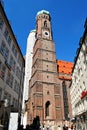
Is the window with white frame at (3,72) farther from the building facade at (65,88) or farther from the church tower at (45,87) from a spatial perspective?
the building facade at (65,88)

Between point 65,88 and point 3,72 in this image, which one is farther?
point 65,88

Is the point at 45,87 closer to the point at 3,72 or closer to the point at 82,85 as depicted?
the point at 82,85

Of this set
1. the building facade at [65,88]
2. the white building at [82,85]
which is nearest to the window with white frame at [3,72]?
the white building at [82,85]

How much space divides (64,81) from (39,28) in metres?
21.6

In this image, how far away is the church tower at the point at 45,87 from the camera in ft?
110

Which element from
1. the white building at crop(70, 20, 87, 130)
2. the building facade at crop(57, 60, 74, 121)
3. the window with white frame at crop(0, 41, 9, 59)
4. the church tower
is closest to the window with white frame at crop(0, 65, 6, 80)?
the window with white frame at crop(0, 41, 9, 59)

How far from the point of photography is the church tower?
33.4 m

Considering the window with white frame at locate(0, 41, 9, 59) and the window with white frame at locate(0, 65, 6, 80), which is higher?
the window with white frame at locate(0, 41, 9, 59)

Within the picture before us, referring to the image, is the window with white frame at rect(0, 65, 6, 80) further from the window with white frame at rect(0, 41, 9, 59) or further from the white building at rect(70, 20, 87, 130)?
the white building at rect(70, 20, 87, 130)

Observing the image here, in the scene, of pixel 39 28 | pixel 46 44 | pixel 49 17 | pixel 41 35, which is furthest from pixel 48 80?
pixel 49 17

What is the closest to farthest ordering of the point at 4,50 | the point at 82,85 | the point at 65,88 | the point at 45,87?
1. the point at 4,50
2. the point at 82,85
3. the point at 45,87
4. the point at 65,88

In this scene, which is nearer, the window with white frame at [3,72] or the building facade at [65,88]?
the window with white frame at [3,72]

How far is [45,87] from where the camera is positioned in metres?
37.0

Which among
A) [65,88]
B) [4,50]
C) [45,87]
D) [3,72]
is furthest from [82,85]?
[65,88]
